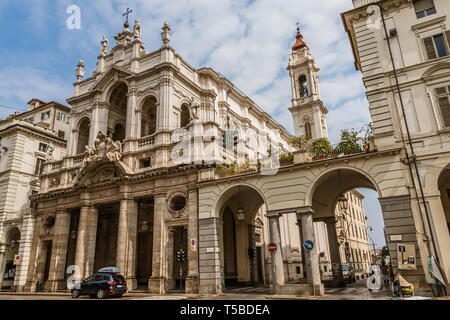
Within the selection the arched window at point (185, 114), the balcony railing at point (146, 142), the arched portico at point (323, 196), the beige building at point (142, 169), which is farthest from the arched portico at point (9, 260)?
the arched portico at point (323, 196)

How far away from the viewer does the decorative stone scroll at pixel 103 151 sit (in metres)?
26.0

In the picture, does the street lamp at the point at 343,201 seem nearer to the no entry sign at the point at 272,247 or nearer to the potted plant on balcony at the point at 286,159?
the potted plant on balcony at the point at 286,159

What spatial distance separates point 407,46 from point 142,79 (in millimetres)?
20036

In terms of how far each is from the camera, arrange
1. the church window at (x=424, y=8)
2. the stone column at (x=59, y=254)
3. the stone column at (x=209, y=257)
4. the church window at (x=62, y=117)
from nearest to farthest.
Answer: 1. the church window at (x=424, y=8)
2. the stone column at (x=209, y=257)
3. the stone column at (x=59, y=254)
4. the church window at (x=62, y=117)

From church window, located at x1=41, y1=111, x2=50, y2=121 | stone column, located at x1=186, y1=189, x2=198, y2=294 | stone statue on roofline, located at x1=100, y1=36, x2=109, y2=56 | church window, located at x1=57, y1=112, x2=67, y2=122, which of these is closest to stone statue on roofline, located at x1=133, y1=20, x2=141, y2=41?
stone statue on roofline, located at x1=100, y1=36, x2=109, y2=56

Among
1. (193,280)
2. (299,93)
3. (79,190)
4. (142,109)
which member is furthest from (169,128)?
(299,93)

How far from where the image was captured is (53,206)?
1161 inches

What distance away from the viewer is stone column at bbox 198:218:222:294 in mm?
19656

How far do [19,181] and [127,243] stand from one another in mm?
18549

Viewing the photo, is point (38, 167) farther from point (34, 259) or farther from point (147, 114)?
point (147, 114)

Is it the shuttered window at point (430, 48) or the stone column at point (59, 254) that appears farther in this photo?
the stone column at point (59, 254)

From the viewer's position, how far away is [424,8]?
18.3 meters

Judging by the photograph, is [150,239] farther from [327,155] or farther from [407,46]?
[407,46]

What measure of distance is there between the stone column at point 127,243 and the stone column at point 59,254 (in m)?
7.00
